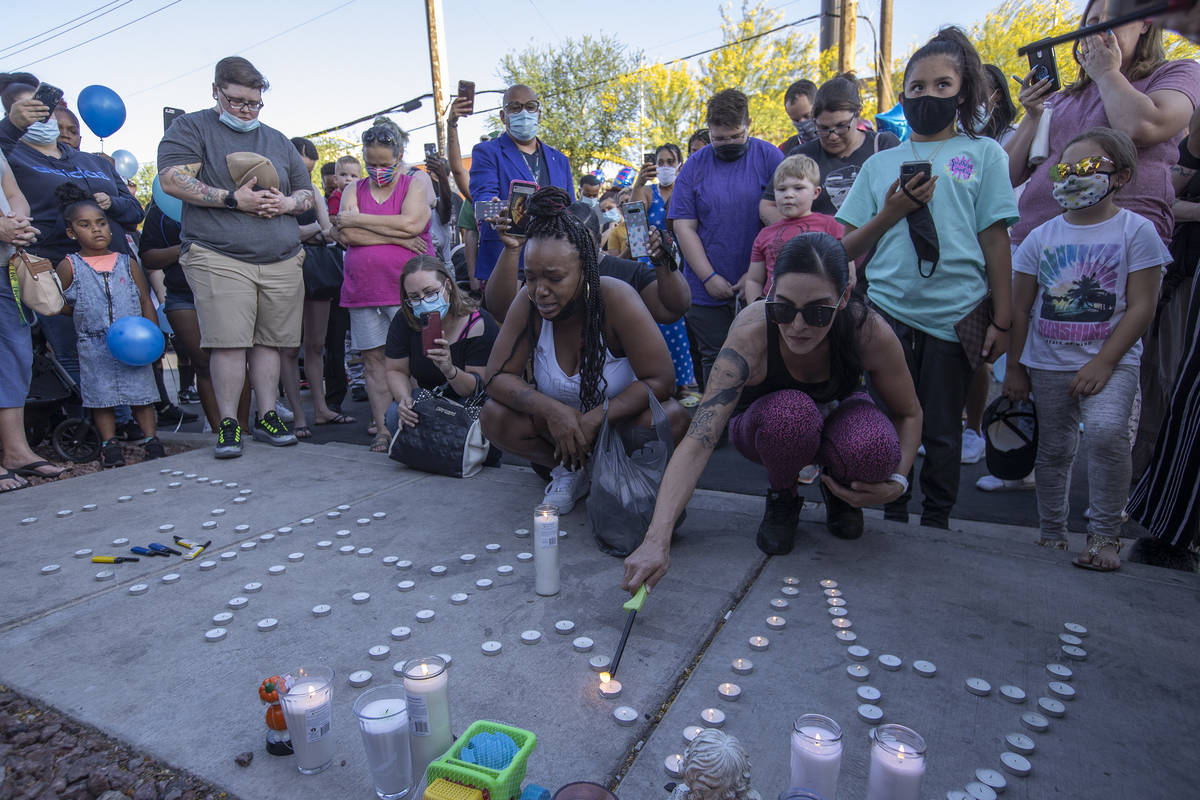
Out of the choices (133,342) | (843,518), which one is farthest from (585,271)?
(133,342)

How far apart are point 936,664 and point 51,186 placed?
234 inches

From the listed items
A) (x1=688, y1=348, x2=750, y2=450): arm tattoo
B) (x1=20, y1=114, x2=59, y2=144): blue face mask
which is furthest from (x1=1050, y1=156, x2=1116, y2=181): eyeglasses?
(x1=20, y1=114, x2=59, y2=144): blue face mask

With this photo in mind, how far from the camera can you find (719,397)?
2.61 metres

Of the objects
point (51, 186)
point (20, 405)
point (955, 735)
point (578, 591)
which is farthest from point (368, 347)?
point (955, 735)

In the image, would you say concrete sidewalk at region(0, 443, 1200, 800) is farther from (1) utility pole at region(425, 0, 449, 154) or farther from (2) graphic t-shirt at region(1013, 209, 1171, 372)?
(1) utility pole at region(425, 0, 449, 154)

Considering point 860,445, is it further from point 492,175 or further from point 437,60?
point 437,60

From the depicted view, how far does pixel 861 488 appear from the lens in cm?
267

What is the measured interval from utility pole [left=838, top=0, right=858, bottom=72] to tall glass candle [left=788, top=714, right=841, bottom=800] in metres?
13.0

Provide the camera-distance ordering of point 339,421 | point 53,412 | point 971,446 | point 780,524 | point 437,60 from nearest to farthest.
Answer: point 780,524 → point 971,446 → point 53,412 → point 339,421 → point 437,60

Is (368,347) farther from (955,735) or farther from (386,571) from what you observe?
(955,735)

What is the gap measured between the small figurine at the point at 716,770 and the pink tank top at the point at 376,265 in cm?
425

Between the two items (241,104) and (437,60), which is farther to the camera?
(437,60)

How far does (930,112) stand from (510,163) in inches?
107

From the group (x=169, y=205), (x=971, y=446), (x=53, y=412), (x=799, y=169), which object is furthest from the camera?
(x=169, y=205)
